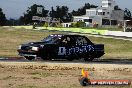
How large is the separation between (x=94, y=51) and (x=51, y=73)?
289 inches

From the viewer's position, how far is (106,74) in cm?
1627

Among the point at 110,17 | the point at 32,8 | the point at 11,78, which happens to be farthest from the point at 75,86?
the point at 32,8

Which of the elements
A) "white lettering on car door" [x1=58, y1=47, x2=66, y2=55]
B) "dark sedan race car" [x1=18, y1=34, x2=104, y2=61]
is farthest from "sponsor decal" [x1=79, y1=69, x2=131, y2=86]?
"white lettering on car door" [x1=58, y1=47, x2=66, y2=55]

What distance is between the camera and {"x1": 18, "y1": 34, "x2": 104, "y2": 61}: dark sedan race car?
2153cm

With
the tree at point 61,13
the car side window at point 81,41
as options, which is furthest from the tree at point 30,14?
the car side window at point 81,41

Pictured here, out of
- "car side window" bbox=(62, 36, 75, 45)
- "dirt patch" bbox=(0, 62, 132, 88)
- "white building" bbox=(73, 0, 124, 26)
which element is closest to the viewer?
"dirt patch" bbox=(0, 62, 132, 88)

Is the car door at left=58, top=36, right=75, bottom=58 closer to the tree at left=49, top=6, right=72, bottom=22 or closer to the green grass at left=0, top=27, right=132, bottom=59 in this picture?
the green grass at left=0, top=27, right=132, bottom=59

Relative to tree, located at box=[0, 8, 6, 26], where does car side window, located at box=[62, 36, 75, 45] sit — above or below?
above

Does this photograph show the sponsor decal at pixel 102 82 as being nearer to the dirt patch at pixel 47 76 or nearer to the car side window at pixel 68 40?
the dirt patch at pixel 47 76

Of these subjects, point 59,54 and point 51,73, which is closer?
point 51,73

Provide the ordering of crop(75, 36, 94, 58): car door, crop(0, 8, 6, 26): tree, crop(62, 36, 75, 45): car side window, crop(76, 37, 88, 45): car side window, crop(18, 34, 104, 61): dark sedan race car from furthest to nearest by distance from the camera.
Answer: crop(0, 8, 6, 26): tree
crop(76, 37, 88, 45): car side window
crop(75, 36, 94, 58): car door
crop(62, 36, 75, 45): car side window
crop(18, 34, 104, 61): dark sedan race car

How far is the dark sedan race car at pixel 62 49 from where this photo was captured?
21.5 meters

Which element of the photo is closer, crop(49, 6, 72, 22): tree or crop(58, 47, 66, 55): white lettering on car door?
crop(58, 47, 66, 55): white lettering on car door

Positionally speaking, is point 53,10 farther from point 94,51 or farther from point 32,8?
point 94,51
